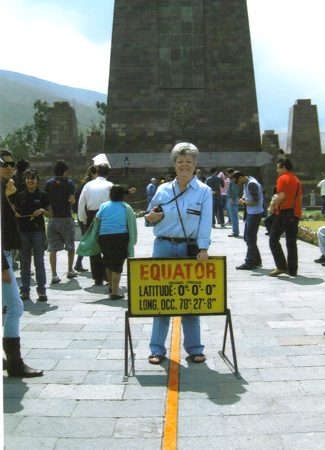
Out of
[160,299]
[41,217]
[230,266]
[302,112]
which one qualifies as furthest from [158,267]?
[302,112]

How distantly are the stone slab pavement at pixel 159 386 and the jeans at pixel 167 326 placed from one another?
16 cm

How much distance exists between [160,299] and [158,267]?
0.93 ft

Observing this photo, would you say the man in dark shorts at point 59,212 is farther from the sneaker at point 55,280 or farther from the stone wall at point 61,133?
the stone wall at point 61,133

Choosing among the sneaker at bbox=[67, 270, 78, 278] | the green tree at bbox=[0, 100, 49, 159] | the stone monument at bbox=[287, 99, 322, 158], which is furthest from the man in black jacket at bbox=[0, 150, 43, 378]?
the green tree at bbox=[0, 100, 49, 159]

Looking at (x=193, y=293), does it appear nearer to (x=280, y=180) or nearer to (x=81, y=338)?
(x=81, y=338)

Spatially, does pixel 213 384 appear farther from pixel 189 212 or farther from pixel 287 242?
pixel 287 242

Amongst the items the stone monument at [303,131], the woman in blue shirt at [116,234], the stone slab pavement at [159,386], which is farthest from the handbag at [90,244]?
the stone monument at [303,131]

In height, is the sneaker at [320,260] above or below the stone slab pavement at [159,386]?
above

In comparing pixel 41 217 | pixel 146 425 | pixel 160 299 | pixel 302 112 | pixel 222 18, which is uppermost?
pixel 222 18

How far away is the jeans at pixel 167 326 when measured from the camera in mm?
4988

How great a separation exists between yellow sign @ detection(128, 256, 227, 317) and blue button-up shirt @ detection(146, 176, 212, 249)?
0.31 m

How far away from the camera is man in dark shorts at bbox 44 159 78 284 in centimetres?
918

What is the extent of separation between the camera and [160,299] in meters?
4.82

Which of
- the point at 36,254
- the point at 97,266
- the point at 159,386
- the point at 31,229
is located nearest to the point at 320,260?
the point at 97,266
